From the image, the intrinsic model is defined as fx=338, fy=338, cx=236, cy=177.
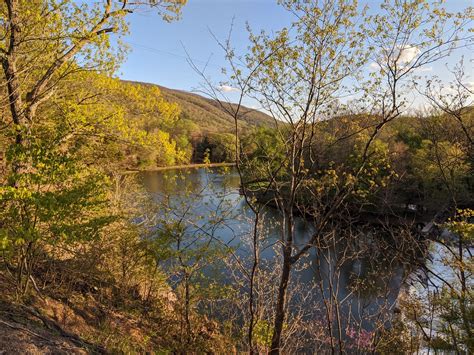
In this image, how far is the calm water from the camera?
8.15 meters

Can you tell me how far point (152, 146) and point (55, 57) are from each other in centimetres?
294

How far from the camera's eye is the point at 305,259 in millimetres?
17953

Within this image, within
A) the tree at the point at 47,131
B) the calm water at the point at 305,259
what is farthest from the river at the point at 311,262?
the tree at the point at 47,131

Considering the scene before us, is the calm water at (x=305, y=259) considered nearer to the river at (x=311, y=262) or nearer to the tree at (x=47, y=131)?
the river at (x=311, y=262)

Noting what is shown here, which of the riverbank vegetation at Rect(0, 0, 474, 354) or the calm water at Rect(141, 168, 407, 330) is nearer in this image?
the riverbank vegetation at Rect(0, 0, 474, 354)

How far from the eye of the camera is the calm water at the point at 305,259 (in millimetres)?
8148

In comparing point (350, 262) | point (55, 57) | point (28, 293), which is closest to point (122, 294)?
point (28, 293)

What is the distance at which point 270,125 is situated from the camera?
23.8 ft

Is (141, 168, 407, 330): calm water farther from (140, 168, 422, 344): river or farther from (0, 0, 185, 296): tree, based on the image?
(0, 0, 185, 296): tree

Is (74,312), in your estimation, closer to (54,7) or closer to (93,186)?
(93,186)

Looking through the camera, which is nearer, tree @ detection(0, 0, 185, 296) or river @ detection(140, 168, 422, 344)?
tree @ detection(0, 0, 185, 296)

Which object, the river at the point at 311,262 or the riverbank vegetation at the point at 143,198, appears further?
the river at the point at 311,262

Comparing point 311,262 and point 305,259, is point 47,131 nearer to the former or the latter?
point 311,262

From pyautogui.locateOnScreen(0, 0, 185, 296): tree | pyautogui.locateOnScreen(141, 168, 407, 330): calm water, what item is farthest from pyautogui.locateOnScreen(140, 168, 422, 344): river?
pyautogui.locateOnScreen(0, 0, 185, 296): tree
